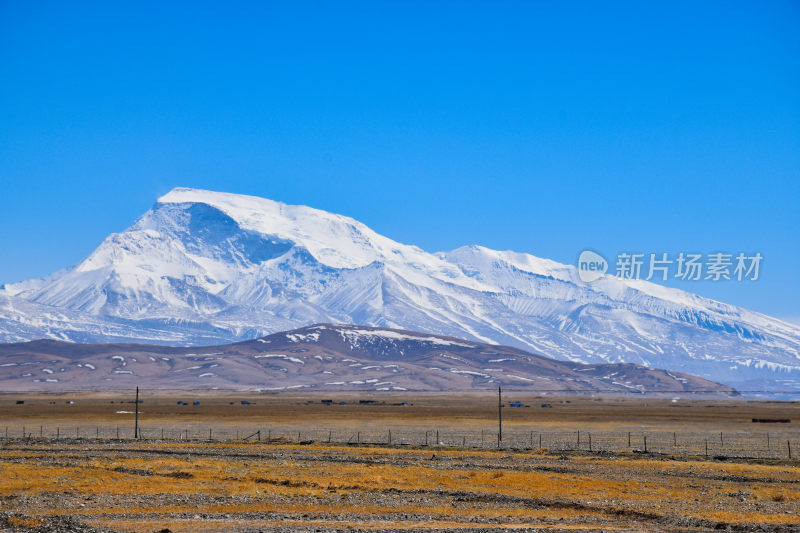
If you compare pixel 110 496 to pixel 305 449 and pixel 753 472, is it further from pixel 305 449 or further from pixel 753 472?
pixel 753 472

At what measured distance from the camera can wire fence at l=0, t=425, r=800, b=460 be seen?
86406 millimetres

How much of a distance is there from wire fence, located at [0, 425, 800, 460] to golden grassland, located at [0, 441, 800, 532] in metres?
16.3

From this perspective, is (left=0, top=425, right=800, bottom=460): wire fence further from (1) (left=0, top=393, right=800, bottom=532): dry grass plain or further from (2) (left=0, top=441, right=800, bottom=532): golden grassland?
(2) (left=0, top=441, right=800, bottom=532): golden grassland

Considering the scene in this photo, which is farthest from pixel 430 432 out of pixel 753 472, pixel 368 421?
pixel 753 472

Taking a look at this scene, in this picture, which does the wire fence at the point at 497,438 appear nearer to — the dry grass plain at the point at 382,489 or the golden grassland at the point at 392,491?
the dry grass plain at the point at 382,489

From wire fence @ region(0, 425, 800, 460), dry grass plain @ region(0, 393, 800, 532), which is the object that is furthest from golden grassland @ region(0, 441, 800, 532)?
wire fence @ region(0, 425, 800, 460)

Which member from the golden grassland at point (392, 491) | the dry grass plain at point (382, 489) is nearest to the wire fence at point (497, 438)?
the dry grass plain at point (382, 489)

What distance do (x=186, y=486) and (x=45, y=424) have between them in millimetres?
96077

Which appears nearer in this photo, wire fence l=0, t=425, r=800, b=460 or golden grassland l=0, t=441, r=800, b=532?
golden grassland l=0, t=441, r=800, b=532

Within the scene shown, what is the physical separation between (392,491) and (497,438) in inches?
2161

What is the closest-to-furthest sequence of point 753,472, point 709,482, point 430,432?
point 709,482 < point 753,472 < point 430,432

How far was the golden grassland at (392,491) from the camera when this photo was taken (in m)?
40.7

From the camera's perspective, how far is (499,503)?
4594cm

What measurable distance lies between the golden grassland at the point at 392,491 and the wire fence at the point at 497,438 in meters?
16.3
